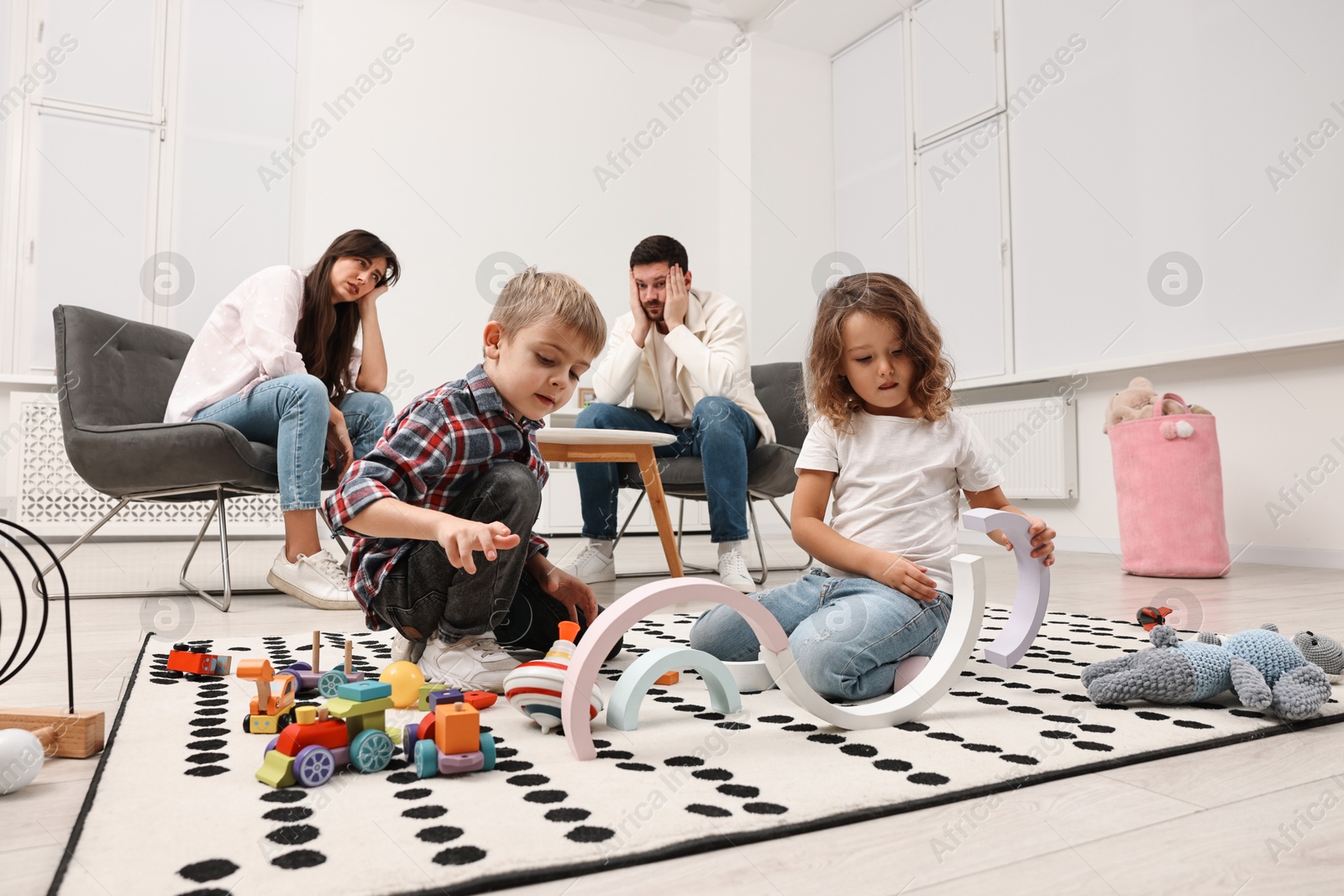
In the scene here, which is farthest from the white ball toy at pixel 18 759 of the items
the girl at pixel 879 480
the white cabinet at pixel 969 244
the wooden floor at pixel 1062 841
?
the white cabinet at pixel 969 244

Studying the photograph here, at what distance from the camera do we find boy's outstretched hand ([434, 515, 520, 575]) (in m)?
0.82

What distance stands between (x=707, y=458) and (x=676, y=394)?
32cm

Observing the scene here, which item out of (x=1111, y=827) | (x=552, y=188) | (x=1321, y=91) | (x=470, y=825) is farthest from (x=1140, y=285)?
(x=470, y=825)

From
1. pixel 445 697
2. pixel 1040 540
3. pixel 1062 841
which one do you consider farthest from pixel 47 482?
pixel 1062 841

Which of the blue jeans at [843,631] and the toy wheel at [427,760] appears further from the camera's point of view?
the blue jeans at [843,631]

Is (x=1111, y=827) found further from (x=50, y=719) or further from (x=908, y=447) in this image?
(x=50, y=719)


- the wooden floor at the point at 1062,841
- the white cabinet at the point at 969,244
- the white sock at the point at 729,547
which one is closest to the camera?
the wooden floor at the point at 1062,841

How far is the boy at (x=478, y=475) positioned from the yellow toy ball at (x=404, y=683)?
119 mm

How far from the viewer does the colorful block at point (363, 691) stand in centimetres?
81

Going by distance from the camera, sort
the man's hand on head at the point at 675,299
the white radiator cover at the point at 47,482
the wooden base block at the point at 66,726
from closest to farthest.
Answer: the wooden base block at the point at 66,726 < the man's hand on head at the point at 675,299 < the white radiator cover at the point at 47,482

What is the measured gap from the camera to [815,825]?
2.18 feet

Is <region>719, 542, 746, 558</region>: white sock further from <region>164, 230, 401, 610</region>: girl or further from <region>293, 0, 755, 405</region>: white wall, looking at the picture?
<region>293, 0, 755, 405</region>: white wall

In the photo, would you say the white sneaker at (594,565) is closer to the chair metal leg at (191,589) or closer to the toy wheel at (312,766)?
the chair metal leg at (191,589)

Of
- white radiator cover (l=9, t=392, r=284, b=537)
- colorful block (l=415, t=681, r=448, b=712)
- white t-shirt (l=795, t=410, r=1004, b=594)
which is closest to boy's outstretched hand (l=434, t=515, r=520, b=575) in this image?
colorful block (l=415, t=681, r=448, b=712)
